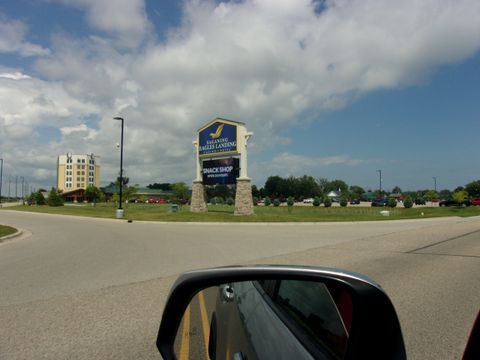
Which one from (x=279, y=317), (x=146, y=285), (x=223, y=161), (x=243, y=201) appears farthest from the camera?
(x=223, y=161)

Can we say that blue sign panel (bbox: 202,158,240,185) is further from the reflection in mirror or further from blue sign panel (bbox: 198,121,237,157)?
the reflection in mirror

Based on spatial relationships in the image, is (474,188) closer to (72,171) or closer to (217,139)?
(217,139)

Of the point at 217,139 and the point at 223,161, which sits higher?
the point at 217,139

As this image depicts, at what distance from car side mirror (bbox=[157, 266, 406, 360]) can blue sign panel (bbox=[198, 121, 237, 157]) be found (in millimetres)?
30923

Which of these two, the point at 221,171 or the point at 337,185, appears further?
the point at 337,185

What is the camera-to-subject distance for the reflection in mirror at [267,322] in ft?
5.20

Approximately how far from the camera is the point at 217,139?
34.9m

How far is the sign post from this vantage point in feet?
107

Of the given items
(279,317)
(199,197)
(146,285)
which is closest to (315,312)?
(279,317)

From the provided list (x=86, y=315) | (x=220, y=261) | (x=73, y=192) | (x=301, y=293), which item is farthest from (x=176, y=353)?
(x=73, y=192)

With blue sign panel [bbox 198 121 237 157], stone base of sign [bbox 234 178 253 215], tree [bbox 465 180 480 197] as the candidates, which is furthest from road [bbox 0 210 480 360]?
tree [bbox 465 180 480 197]

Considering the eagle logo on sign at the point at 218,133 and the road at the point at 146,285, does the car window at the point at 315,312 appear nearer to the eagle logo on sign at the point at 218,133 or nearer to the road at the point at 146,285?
the road at the point at 146,285

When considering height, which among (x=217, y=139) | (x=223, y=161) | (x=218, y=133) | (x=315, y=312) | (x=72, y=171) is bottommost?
(x=315, y=312)

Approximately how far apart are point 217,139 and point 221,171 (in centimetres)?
293
